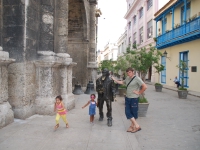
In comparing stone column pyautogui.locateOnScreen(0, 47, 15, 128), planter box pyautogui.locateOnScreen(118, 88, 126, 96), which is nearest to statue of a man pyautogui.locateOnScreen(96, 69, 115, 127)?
stone column pyautogui.locateOnScreen(0, 47, 15, 128)

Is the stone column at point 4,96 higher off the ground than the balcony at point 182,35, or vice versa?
the balcony at point 182,35

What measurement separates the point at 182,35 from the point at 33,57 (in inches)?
525

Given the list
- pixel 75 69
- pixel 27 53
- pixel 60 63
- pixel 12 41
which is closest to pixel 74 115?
pixel 60 63

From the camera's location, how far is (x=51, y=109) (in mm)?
6016

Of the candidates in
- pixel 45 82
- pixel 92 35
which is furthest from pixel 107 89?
pixel 92 35

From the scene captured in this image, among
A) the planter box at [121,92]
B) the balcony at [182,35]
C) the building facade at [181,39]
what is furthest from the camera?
the building facade at [181,39]

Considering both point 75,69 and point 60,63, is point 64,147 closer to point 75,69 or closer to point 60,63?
point 60,63

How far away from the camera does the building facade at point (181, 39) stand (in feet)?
48.8

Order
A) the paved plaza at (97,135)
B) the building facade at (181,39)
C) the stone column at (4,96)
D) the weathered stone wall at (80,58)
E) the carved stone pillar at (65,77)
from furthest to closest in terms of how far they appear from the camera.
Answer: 1. the building facade at (181,39)
2. the weathered stone wall at (80,58)
3. the carved stone pillar at (65,77)
4. the stone column at (4,96)
5. the paved plaza at (97,135)

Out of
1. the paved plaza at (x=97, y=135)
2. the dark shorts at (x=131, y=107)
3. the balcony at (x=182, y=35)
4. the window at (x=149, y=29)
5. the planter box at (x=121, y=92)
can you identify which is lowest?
the paved plaza at (x=97, y=135)

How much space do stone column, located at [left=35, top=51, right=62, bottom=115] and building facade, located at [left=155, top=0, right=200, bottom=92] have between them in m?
8.95

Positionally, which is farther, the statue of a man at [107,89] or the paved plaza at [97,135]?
the statue of a man at [107,89]

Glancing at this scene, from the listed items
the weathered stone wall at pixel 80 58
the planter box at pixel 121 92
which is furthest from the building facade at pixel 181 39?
the weathered stone wall at pixel 80 58

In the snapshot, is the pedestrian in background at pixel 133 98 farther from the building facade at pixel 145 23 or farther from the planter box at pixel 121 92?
the building facade at pixel 145 23
